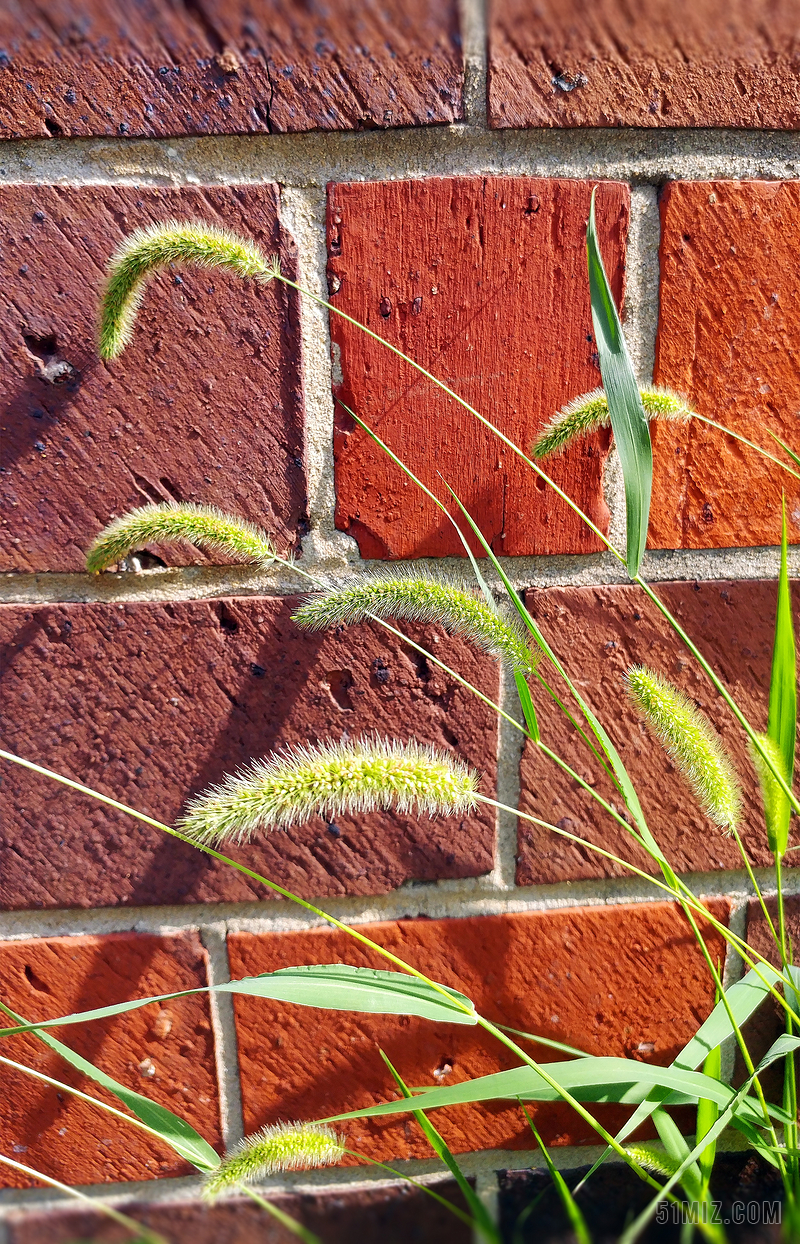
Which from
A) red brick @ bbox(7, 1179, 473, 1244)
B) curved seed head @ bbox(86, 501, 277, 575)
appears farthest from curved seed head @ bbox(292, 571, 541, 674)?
red brick @ bbox(7, 1179, 473, 1244)

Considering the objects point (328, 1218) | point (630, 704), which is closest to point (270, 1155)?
point (328, 1218)

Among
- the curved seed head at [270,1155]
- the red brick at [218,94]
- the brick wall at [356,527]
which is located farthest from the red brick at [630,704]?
the red brick at [218,94]

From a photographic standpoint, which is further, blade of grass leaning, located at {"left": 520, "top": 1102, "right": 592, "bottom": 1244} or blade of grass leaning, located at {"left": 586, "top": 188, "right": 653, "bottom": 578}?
blade of grass leaning, located at {"left": 586, "top": 188, "right": 653, "bottom": 578}

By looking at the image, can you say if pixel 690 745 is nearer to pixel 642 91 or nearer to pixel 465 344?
pixel 465 344

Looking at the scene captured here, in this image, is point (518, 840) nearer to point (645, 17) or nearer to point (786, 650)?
point (786, 650)

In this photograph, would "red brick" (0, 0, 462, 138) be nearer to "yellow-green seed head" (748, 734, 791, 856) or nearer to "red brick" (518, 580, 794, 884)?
"red brick" (518, 580, 794, 884)

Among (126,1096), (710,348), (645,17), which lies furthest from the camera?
(710,348)

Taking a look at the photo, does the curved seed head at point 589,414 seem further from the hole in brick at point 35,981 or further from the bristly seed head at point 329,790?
the hole in brick at point 35,981

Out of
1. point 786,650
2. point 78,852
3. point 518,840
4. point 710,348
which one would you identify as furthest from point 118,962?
point 710,348
